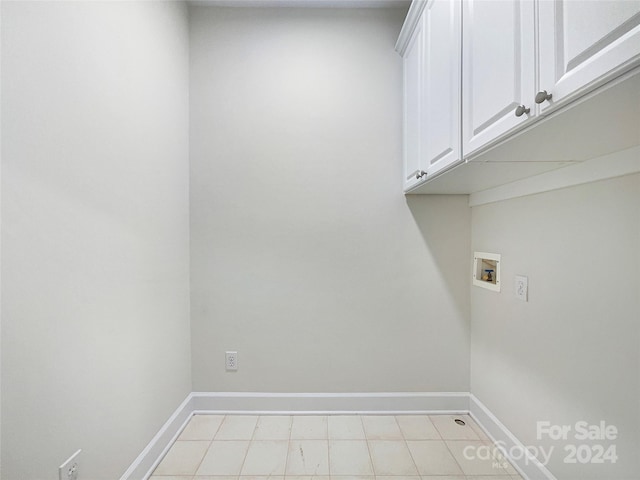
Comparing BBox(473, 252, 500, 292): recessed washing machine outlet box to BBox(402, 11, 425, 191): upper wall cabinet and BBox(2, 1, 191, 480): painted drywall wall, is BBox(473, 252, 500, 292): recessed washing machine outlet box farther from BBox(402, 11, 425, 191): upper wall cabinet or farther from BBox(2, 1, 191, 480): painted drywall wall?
BBox(2, 1, 191, 480): painted drywall wall

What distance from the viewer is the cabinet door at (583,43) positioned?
555 millimetres

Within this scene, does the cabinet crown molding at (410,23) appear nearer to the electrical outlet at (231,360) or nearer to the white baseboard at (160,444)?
the electrical outlet at (231,360)

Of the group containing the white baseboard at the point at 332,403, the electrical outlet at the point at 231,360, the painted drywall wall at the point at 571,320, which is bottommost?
the white baseboard at the point at 332,403

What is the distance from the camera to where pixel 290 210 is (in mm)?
1938

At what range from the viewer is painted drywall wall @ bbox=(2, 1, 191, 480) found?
833 millimetres

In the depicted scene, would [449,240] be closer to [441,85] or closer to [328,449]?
[441,85]

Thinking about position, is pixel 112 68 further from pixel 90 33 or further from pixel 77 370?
pixel 77 370

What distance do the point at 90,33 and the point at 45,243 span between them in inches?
30.5

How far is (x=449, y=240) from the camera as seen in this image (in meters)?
1.95

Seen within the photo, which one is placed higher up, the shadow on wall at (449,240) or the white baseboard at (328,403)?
the shadow on wall at (449,240)

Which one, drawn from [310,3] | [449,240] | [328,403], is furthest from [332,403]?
[310,3]

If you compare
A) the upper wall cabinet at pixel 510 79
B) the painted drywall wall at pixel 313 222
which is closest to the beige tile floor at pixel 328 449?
the painted drywall wall at pixel 313 222

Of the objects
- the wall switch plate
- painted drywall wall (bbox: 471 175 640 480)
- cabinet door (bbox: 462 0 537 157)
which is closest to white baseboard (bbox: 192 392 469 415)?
painted drywall wall (bbox: 471 175 640 480)

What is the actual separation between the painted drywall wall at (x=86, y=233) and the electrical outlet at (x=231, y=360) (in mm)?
336
